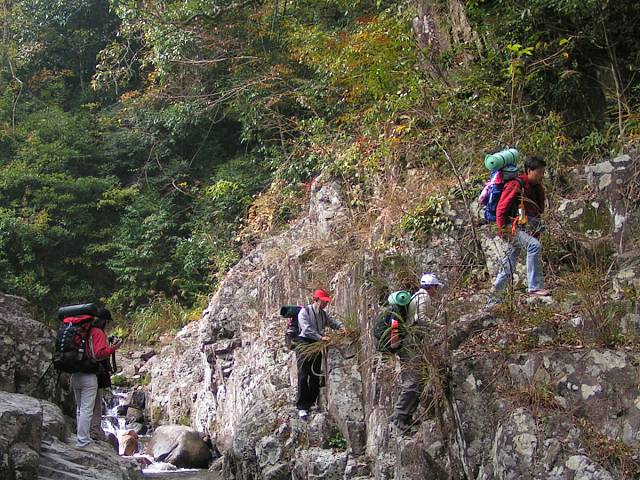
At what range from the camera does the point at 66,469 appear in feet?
24.1

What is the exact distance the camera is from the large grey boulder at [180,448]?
12.6 meters

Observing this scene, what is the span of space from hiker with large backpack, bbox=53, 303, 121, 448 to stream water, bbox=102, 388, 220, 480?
308 cm

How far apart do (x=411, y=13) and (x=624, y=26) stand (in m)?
3.94

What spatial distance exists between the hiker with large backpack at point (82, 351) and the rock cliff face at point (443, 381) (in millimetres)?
2551

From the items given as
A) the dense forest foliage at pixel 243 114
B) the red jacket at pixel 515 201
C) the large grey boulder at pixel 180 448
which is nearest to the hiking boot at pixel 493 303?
the red jacket at pixel 515 201

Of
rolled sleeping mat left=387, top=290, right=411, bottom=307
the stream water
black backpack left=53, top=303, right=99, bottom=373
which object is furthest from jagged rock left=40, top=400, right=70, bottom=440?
rolled sleeping mat left=387, top=290, right=411, bottom=307

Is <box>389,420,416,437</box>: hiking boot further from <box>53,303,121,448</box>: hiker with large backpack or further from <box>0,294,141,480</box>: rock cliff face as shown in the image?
<box>53,303,121,448</box>: hiker with large backpack

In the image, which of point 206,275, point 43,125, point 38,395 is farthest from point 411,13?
point 43,125

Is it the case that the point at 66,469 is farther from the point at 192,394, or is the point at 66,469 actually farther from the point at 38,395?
the point at 192,394

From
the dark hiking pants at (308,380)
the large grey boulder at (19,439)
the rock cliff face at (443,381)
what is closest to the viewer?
the rock cliff face at (443,381)

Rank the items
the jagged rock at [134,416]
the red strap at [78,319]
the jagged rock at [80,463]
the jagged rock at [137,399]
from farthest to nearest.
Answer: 1. the jagged rock at [137,399]
2. the jagged rock at [134,416]
3. the red strap at [78,319]
4. the jagged rock at [80,463]

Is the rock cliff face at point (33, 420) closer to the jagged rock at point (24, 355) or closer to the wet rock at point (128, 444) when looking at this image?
the jagged rock at point (24, 355)

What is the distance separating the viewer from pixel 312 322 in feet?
30.8

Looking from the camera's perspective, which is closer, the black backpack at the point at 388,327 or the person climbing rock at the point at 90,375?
the black backpack at the point at 388,327
